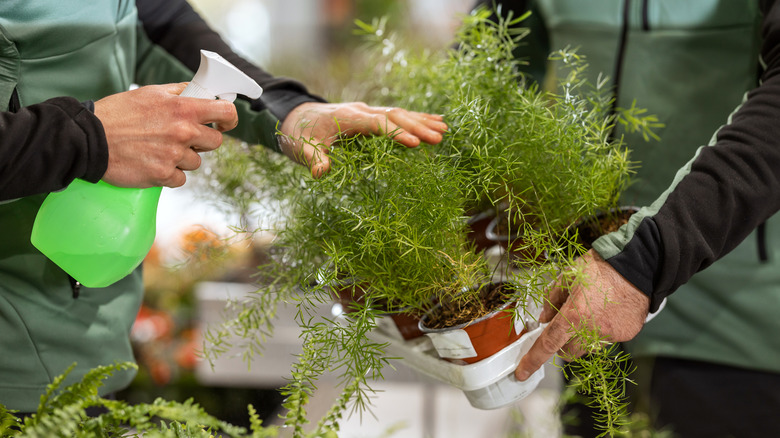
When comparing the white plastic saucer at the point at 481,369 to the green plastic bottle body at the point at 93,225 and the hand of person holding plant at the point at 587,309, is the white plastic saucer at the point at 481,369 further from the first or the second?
the green plastic bottle body at the point at 93,225

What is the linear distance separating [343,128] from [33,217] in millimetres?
319

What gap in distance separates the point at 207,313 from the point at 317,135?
25.6 inches

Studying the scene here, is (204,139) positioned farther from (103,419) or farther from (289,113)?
(103,419)

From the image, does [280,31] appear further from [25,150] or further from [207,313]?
[25,150]

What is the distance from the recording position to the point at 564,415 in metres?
0.99

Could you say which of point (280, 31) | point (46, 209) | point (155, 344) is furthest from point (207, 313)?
point (280, 31)

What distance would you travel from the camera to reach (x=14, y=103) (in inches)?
21.1

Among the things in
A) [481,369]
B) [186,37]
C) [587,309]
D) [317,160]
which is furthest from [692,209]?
[186,37]

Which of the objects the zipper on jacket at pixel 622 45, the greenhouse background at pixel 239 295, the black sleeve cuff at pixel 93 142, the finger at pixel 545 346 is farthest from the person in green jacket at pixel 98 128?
the zipper on jacket at pixel 622 45

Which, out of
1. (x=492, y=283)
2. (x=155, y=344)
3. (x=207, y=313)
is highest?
(x=492, y=283)

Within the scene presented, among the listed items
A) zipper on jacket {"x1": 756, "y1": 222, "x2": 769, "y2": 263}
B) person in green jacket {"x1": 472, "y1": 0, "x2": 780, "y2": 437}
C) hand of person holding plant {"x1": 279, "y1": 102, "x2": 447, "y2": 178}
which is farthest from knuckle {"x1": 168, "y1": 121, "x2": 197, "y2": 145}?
zipper on jacket {"x1": 756, "y1": 222, "x2": 769, "y2": 263}

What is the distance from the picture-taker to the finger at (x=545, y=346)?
527 mm

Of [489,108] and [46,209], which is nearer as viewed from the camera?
[46,209]

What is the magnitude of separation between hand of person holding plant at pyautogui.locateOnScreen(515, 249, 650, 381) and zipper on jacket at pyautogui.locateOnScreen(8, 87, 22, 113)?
20.5 inches
